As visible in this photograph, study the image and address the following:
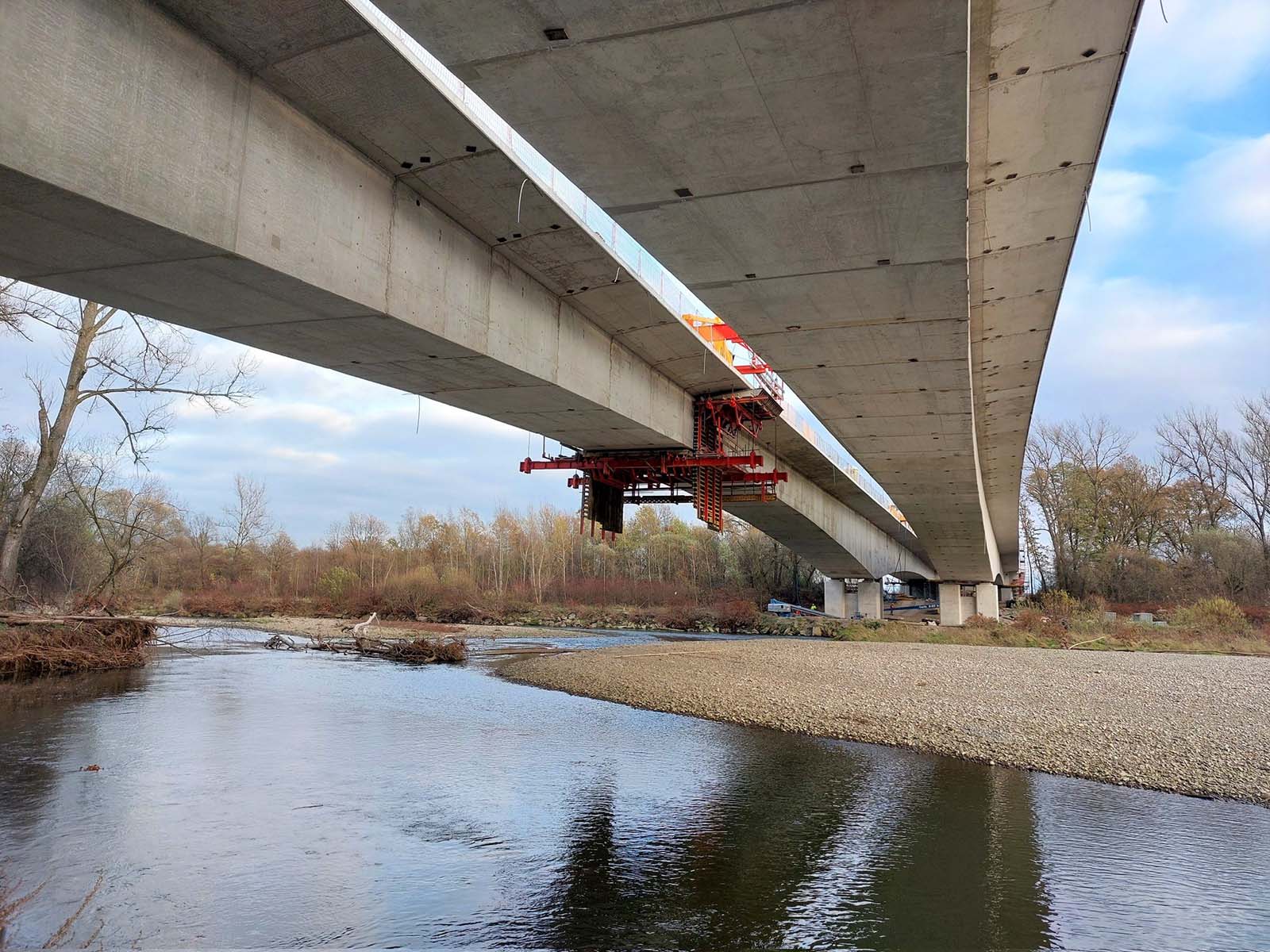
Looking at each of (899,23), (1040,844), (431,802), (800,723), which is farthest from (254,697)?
(899,23)

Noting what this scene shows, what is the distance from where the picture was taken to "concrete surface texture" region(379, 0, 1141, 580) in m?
5.78

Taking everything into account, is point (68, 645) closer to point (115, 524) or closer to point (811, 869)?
point (115, 524)

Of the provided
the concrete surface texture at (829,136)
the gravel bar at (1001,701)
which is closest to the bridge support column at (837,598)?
the gravel bar at (1001,701)

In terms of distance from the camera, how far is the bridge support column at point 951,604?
1779 inches

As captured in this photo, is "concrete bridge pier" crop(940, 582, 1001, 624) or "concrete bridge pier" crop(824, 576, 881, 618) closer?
"concrete bridge pier" crop(940, 582, 1001, 624)

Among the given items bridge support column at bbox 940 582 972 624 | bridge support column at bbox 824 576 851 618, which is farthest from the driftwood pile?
bridge support column at bbox 940 582 972 624

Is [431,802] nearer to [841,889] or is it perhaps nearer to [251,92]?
[841,889]

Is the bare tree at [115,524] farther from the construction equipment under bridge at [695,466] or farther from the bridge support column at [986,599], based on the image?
the bridge support column at [986,599]

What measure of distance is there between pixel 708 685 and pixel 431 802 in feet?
30.1

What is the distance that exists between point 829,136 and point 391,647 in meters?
21.3

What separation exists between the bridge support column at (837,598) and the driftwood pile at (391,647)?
29.9 metres

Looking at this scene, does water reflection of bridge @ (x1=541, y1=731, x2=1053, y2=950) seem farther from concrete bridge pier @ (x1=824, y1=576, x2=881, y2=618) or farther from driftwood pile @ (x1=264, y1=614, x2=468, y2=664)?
concrete bridge pier @ (x1=824, y1=576, x2=881, y2=618)

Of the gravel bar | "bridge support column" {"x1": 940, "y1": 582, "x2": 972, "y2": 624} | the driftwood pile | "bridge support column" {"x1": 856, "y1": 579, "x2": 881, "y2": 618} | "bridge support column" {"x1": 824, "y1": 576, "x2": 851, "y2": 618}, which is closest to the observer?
the gravel bar

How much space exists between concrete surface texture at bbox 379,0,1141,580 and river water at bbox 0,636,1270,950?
20.4ft
